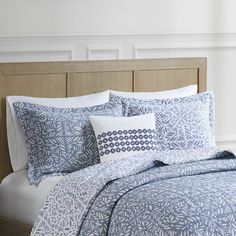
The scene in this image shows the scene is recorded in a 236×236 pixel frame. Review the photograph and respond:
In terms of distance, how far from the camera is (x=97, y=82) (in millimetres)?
4605

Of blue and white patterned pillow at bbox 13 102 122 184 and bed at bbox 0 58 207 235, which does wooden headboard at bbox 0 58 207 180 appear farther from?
blue and white patterned pillow at bbox 13 102 122 184

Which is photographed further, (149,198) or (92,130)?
(92,130)

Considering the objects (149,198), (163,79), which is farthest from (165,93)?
(149,198)

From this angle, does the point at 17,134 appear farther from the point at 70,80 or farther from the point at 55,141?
the point at 70,80

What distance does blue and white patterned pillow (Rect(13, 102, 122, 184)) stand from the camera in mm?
4008

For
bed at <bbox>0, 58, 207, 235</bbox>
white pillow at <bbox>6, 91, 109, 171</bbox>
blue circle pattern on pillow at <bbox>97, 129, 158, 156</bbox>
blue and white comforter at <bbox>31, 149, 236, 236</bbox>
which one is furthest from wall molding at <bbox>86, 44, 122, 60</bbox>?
blue and white comforter at <bbox>31, 149, 236, 236</bbox>

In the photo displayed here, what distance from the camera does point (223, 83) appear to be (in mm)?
5332

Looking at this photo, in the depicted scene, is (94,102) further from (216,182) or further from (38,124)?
(216,182)

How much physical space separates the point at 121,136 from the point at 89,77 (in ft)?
2.16

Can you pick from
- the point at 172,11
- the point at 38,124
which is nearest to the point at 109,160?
the point at 38,124

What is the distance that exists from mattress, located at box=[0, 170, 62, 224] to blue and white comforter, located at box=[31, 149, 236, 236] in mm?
245

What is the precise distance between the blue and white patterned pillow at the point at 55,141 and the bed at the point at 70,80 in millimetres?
104

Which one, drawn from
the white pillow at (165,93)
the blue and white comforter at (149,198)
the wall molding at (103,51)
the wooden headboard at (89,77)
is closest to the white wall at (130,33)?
the wall molding at (103,51)

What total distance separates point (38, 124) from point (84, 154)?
0.94 ft
